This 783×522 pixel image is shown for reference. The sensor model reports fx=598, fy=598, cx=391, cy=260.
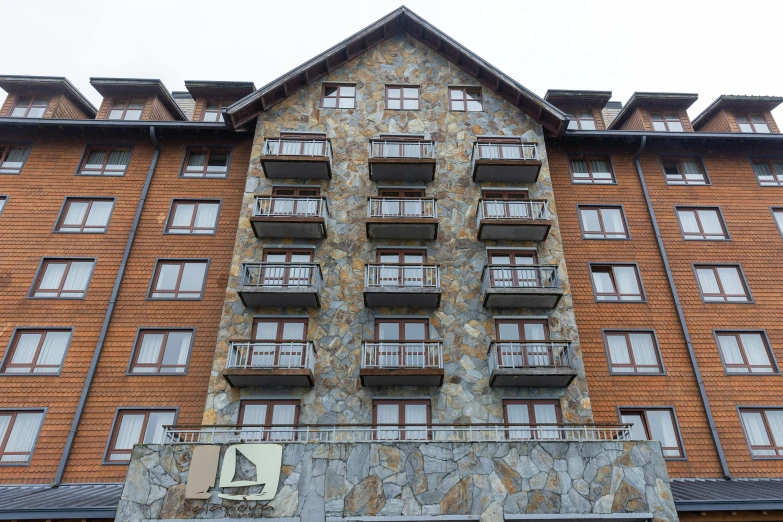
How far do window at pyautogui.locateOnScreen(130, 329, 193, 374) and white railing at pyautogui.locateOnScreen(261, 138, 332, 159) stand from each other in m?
8.49

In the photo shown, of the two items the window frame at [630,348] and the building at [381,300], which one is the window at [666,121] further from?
the window frame at [630,348]

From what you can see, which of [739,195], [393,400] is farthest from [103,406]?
[739,195]

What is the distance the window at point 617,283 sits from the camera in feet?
82.2

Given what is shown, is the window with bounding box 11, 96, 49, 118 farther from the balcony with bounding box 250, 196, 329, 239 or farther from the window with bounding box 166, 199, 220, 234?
the balcony with bounding box 250, 196, 329, 239

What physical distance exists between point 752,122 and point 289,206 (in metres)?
23.3

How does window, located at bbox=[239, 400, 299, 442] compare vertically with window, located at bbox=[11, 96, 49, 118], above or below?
below

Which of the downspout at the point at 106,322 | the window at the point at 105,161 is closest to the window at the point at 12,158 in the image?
the window at the point at 105,161

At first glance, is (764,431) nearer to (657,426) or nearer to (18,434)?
(657,426)

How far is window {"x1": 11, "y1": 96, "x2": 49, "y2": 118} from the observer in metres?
28.4

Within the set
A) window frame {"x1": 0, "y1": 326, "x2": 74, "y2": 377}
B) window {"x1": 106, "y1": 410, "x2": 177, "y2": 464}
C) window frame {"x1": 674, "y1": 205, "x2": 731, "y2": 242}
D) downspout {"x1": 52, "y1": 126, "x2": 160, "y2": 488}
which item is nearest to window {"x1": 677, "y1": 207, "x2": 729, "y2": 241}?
window frame {"x1": 674, "y1": 205, "x2": 731, "y2": 242}

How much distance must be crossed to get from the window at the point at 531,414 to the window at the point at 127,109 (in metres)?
21.8

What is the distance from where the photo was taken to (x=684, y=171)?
28609 mm

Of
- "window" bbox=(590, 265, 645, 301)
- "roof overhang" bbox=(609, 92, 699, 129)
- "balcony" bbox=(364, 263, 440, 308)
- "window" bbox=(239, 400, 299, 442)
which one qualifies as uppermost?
"roof overhang" bbox=(609, 92, 699, 129)

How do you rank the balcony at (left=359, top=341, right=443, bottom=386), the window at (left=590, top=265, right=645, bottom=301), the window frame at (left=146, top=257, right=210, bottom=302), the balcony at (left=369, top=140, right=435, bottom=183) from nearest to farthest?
1. the balcony at (left=359, top=341, right=443, bottom=386)
2. the window frame at (left=146, top=257, right=210, bottom=302)
3. the window at (left=590, top=265, right=645, bottom=301)
4. the balcony at (left=369, top=140, right=435, bottom=183)
